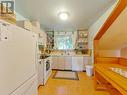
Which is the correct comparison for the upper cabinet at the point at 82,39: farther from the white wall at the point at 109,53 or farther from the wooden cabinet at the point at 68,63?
the white wall at the point at 109,53

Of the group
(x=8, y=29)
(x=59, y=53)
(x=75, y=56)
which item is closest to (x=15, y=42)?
Result: (x=8, y=29)

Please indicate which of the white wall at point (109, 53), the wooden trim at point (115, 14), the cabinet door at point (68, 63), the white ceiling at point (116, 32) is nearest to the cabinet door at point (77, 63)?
the cabinet door at point (68, 63)

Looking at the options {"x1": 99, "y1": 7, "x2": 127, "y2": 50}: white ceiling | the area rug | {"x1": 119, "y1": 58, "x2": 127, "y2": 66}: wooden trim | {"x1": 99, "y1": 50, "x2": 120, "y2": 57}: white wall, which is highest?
{"x1": 99, "y1": 7, "x2": 127, "y2": 50}: white ceiling

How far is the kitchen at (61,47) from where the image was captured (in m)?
1.24

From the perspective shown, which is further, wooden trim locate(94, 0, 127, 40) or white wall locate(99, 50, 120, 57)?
white wall locate(99, 50, 120, 57)

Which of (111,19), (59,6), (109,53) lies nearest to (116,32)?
(111,19)

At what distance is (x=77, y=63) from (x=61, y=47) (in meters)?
1.53

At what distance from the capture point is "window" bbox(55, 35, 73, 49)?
7.24 metres

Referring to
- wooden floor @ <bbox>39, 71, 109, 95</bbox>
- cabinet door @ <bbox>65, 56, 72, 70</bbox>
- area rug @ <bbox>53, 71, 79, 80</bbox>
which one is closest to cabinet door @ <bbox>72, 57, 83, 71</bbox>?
cabinet door @ <bbox>65, 56, 72, 70</bbox>

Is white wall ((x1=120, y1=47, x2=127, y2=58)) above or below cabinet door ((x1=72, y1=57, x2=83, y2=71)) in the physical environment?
above

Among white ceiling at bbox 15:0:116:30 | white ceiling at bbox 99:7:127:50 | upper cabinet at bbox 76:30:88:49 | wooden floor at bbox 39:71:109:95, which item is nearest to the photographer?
white ceiling at bbox 99:7:127:50

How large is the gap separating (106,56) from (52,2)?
7.36ft

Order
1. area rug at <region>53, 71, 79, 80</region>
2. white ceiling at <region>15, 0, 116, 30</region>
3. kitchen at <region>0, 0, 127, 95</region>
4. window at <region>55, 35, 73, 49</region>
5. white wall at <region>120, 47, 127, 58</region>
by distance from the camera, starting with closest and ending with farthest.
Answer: kitchen at <region>0, 0, 127, 95</region> → white ceiling at <region>15, 0, 116, 30</region> → white wall at <region>120, 47, 127, 58</region> → area rug at <region>53, 71, 79, 80</region> → window at <region>55, 35, 73, 49</region>

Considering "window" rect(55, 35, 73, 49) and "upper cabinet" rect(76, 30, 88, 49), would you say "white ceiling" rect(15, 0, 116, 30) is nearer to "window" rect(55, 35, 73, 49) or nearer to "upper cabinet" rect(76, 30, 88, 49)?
"upper cabinet" rect(76, 30, 88, 49)
